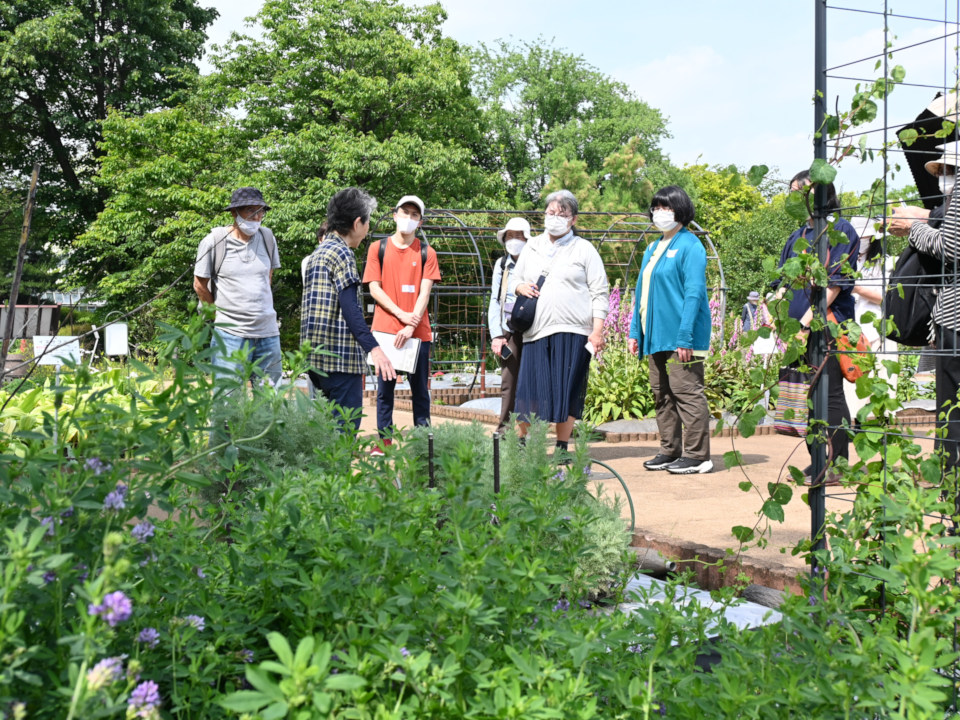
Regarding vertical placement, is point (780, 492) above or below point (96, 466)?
below

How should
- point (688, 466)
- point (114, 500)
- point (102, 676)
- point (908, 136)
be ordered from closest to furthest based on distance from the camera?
point (102, 676) → point (114, 500) → point (908, 136) → point (688, 466)

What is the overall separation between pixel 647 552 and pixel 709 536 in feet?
2.09

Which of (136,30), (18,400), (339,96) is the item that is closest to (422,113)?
(339,96)

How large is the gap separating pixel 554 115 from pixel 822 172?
4787 cm

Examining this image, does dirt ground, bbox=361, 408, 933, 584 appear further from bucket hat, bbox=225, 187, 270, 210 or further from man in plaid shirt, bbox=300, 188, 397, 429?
bucket hat, bbox=225, 187, 270, 210

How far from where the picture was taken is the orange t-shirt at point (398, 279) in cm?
598

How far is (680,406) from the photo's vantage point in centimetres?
635

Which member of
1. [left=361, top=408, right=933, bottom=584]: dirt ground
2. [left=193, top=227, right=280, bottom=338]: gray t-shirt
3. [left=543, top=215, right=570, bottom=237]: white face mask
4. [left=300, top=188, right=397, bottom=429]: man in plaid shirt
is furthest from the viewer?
[left=193, top=227, right=280, bottom=338]: gray t-shirt

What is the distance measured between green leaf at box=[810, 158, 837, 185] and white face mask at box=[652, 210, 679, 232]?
3.53 meters

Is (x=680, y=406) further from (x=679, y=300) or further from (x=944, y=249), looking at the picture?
(x=944, y=249)

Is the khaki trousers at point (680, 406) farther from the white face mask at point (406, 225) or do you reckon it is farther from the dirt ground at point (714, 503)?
the white face mask at point (406, 225)

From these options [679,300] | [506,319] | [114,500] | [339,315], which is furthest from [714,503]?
[114,500]

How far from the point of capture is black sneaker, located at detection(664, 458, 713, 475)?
6.41 meters

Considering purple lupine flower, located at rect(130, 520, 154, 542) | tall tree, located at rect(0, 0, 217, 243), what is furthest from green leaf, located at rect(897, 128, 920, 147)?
tall tree, located at rect(0, 0, 217, 243)
